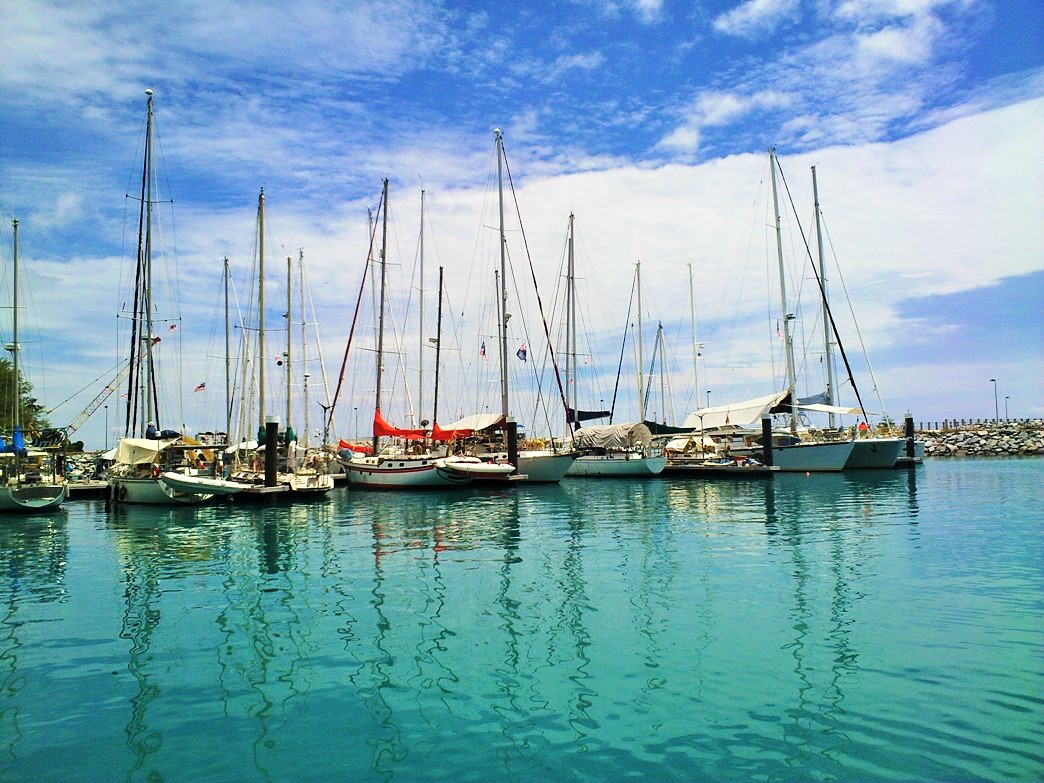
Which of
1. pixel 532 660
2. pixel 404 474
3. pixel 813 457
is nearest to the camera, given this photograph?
pixel 532 660

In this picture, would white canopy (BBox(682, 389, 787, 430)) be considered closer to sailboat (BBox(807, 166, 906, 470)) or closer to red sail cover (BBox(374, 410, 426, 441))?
sailboat (BBox(807, 166, 906, 470))

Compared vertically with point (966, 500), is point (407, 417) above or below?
above

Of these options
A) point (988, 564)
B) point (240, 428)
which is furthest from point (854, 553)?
point (240, 428)

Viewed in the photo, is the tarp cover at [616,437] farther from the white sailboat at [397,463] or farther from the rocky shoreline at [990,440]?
the rocky shoreline at [990,440]

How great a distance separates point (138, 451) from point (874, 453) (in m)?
55.8

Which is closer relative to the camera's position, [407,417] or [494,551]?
[494,551]

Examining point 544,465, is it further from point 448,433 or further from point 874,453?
point 874,453

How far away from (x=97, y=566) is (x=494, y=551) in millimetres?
11795

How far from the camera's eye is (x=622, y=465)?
204 ft

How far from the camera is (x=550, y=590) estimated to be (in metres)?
17.0

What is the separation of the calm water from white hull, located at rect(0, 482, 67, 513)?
50.6 ft

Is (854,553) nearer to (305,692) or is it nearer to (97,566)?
(305,692)

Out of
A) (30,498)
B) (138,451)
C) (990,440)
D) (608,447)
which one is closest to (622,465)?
(608,447)

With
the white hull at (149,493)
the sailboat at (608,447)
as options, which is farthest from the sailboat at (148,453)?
the sailboat at (608,447)
